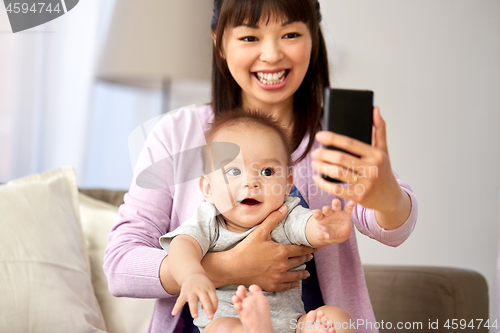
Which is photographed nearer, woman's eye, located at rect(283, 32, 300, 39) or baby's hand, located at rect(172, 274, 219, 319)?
baby's hand, located at rect(172, 274, 219, 319)

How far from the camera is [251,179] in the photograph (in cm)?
77

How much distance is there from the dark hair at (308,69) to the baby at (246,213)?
21 centimetres

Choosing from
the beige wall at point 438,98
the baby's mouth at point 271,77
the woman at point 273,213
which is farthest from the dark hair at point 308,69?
the beige wall at point 438,98

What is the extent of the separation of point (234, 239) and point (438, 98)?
154 centimetres

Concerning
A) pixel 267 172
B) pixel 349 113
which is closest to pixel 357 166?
pixel 349 113

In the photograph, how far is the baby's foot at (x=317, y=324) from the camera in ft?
2.09

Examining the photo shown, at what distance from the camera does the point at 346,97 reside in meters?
0.62

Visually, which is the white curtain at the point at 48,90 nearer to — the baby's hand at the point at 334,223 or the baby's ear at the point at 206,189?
the baby's ear at the point at 206,189

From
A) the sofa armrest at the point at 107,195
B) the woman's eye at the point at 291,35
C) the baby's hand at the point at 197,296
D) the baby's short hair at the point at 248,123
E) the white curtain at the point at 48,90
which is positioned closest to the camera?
the baby's hand at the point at 197,296

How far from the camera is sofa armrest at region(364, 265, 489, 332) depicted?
3.94 ft

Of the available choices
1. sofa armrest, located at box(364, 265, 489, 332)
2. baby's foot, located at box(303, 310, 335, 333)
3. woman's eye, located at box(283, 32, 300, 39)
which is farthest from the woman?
sofa armrest, located at box(364, 265, 489, 332)

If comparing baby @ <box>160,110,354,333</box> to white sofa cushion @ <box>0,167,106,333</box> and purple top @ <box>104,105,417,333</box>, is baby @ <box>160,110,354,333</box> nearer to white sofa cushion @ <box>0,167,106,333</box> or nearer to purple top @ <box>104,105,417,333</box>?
purple top @ <box>104,105,417,333</box>

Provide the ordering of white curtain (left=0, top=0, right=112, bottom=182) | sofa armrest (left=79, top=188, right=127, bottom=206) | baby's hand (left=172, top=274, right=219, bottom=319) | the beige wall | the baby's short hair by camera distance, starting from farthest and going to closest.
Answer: the beige wall → white curtain (left=0, top=0, right=112, bottom=182) → sofa armrest (left=79, top=188, right=127, bottom=206) → the baby's short hair → baby's hand (left=172, top=274, right=219, bottom=319)

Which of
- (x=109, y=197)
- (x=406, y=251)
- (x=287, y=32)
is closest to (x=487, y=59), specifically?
(x=406, y=251)
